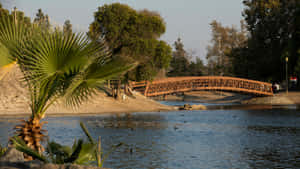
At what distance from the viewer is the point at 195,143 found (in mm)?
22438

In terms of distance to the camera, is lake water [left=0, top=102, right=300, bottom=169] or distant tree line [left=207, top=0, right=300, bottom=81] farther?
distant tree line [left=207, top=0, right=300, bottom=81]

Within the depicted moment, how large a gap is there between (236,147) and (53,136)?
9325mm

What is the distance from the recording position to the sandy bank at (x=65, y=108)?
37.7 m

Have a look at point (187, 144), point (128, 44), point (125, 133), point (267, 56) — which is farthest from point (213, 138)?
point (267, 56)

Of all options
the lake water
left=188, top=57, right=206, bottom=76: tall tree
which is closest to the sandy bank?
the lake water

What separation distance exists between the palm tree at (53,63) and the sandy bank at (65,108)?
1957 cm

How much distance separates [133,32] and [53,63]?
39.0 m

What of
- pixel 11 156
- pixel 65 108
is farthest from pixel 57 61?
pixel 65 108

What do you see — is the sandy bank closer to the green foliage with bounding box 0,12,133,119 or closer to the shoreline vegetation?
the shoreline vegetation

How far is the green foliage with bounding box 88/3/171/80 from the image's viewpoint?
4862 cm

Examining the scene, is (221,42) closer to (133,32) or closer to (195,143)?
(133,32)

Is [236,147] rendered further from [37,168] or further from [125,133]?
[37,168]

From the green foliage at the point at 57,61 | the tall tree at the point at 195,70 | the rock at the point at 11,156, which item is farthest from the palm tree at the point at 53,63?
the tall tree at the point at 195,70

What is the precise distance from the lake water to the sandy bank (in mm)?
5250
